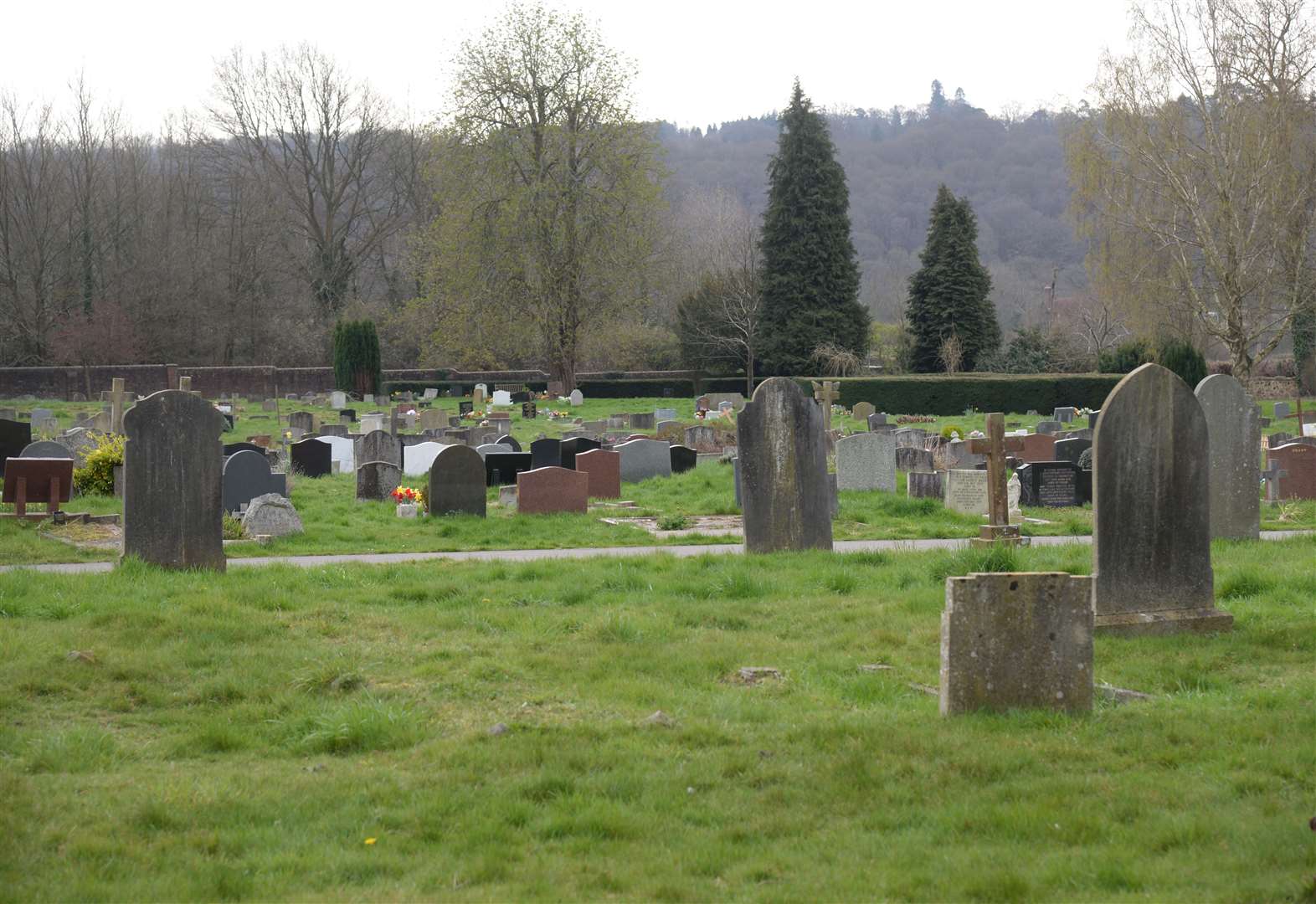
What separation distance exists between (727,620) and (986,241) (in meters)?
78.1

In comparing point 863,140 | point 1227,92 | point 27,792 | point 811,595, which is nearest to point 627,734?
point 27,792

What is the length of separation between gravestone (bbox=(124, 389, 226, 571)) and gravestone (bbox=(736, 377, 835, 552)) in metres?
4.78

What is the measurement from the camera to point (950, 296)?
5231cm

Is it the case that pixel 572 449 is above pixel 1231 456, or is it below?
above

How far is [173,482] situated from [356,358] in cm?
3955

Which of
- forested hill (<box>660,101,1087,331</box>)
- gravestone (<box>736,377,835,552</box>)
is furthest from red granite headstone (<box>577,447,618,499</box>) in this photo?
forested hill (<box>660,101,1087,331</box>)

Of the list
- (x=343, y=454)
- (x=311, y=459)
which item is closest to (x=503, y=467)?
(x=311, y=459)

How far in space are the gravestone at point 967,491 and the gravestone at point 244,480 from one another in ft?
28.8

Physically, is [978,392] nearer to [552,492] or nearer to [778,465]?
[552,492]

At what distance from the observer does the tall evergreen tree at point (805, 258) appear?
5359 centimetres

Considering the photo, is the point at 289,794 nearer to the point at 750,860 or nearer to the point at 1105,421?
the point at 750,860

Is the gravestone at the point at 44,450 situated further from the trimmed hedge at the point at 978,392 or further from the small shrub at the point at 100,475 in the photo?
the trimmed hedge at the point at 978,392

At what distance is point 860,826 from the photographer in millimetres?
4777

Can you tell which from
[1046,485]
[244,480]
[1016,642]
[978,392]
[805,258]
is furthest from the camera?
[805,258]
